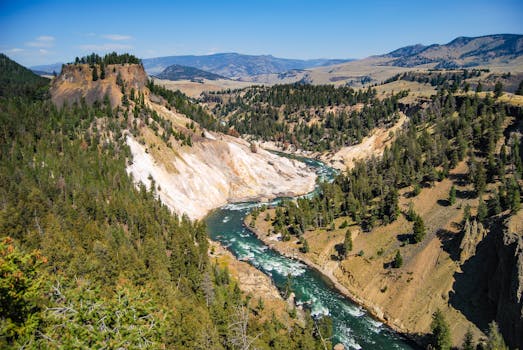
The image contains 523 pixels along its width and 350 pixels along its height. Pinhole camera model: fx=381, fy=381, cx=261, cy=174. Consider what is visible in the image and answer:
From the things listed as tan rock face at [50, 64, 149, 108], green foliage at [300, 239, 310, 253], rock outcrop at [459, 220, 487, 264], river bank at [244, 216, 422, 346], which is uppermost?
tan rock face at [50, 64, 149, 108]

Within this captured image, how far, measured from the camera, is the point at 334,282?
70812mm

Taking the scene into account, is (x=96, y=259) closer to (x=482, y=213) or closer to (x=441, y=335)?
(x=441, y=335)

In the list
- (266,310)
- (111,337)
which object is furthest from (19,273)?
(266,310)

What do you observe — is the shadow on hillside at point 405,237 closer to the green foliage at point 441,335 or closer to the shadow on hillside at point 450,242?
the shadow on hillside at point 450,242

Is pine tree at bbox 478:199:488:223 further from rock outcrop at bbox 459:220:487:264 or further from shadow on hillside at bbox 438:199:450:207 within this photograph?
shadow on hillside at bbox 438:199:450:207

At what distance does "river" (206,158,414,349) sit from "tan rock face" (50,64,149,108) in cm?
6274

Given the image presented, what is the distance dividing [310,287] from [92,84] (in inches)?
4389

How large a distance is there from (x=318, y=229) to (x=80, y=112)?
79.5 meters

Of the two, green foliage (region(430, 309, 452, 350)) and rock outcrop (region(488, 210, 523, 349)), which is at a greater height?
rock outcrop (region(488, 210, 523, 349))

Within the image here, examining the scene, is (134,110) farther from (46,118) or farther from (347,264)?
(347,264)

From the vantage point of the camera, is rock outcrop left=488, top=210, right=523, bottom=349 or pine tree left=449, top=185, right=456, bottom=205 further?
pine tree left=449, top=185, right=456, bottom=205

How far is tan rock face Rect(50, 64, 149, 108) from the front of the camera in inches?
5192

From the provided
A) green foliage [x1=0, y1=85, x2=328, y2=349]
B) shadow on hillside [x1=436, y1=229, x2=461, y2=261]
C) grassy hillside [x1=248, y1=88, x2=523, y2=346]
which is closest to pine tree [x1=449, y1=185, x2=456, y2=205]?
grassy hillside [x1=248, y1=88, x2=523, y2=346]

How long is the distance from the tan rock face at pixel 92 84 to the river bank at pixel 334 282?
7269cm
